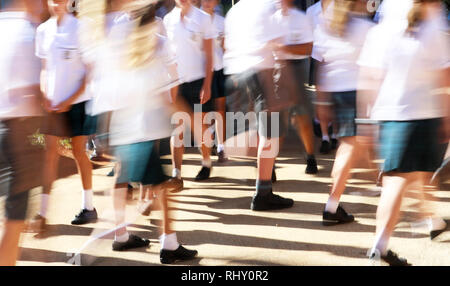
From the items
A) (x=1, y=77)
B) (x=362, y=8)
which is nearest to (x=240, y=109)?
(x=362, y=8)

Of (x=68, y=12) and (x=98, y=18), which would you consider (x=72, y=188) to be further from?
(x=98, y=18)

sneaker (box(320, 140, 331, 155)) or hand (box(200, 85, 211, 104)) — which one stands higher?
hand (box(200, 85, 211, 104))

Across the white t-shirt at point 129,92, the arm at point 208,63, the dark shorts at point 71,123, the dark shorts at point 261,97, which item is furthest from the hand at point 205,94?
the white t-shirt at point 129,92

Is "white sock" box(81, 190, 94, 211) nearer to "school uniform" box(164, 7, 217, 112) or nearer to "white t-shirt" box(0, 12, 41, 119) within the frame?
"school uniform" box(164, 7, 217, 112)

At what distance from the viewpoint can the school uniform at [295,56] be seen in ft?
13.8

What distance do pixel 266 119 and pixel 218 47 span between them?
1760mm

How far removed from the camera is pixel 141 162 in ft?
10.7

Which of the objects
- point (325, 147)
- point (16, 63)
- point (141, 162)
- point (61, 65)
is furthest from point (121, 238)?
point (325, 147)

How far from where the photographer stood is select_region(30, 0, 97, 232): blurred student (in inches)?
160

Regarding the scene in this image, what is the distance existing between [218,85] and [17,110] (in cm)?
299

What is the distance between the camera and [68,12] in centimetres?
417

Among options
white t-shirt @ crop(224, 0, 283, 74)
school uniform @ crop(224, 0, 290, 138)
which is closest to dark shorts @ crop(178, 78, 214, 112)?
school uniform @ crop(224, 0, 290, 138)

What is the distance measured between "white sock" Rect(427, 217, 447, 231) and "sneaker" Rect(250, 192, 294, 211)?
3.83 feet

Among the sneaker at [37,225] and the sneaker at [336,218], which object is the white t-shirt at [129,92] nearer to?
the sneaker at [37,225]
